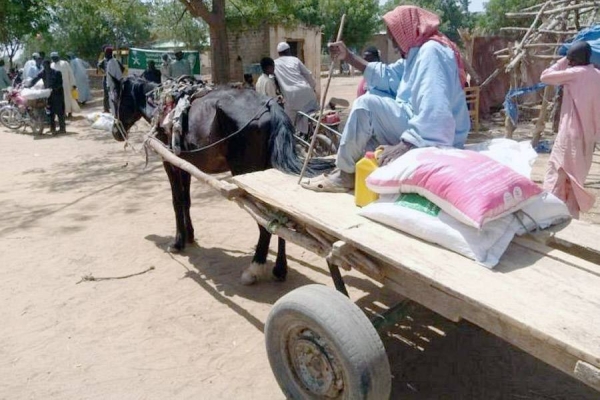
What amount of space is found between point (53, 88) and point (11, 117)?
178cm

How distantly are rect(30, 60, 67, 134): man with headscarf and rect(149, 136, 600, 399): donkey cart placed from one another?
11311 millimetres

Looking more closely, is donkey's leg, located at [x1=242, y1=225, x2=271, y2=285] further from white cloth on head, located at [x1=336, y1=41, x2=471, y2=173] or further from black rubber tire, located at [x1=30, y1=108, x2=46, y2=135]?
black rubber tire, located at [x1=30, y1=108, x2=46, y2=135]

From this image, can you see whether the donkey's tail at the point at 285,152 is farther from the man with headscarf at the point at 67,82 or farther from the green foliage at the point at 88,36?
the green foliage at the point at 88,36

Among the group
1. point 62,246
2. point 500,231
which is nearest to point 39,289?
point 62,246


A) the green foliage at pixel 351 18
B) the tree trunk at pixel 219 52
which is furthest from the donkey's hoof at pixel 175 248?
the green foliage at pixel 351 18

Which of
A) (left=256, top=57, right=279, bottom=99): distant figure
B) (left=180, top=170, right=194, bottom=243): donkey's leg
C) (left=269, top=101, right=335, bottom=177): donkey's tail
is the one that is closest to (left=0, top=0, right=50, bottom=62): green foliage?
(left=256, top=57, right=279, bottom=99): distant figure

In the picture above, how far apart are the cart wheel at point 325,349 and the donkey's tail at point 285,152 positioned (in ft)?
4.20

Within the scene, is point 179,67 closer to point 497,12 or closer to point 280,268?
point 280,268

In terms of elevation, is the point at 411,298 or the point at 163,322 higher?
the point at 411,298

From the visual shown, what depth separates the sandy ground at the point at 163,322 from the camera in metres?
2.98

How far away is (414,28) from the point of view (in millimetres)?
2906

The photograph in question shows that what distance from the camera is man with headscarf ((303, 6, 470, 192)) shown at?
2688 millimetres

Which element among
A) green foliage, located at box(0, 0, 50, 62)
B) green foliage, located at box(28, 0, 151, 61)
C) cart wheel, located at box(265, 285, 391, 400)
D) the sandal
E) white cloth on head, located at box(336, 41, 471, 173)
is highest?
green foliage, located at box(28, 0, 151, 61)

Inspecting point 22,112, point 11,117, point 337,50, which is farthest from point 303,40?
point 337,50
